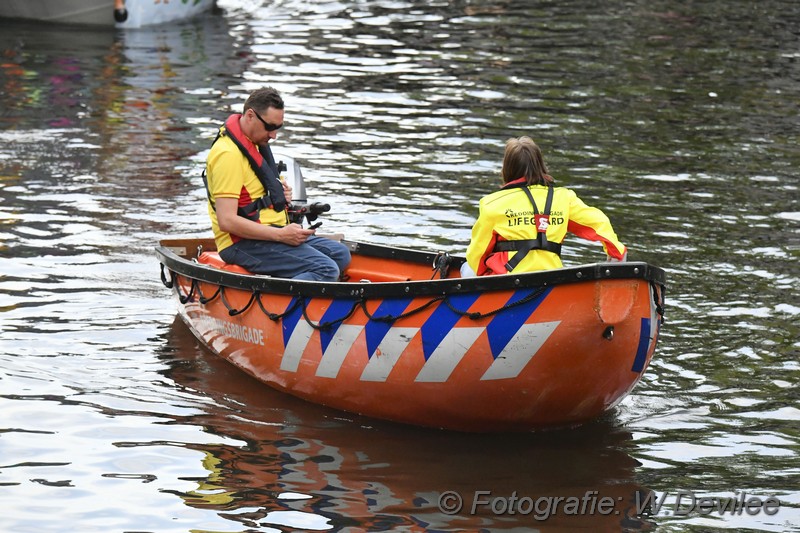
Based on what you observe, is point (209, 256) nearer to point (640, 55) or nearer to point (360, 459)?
point (360, 459)

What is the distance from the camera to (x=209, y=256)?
9.45 m

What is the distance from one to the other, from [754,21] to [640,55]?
4.52 metres

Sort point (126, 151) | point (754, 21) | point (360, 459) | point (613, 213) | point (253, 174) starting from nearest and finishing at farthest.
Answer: point (360, 459) < point (253, 174) < point (613, 213) < point (126, 151) < point (754, 21)

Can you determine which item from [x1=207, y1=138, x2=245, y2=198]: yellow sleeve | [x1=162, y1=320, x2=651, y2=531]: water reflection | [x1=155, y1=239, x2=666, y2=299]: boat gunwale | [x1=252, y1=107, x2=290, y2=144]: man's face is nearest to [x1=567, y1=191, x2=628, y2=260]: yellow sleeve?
[x1=155, y1=239, x2=666, y2=299]: boat gunwale

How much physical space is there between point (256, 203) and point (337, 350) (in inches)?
53.5

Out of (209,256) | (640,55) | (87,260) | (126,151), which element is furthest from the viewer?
(640,55)

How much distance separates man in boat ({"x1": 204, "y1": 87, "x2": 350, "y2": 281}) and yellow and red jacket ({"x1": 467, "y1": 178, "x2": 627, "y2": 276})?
155 cm

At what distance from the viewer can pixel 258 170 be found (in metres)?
8.52

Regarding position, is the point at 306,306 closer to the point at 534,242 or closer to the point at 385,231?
the point at 534,242

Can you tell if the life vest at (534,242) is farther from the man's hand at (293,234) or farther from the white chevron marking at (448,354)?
the man's hand at (293,234)

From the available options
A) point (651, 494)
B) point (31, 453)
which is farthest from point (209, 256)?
point (651, 494)

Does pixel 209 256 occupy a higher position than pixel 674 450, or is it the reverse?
pixel 209 256

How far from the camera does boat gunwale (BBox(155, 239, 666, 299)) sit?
271 inches

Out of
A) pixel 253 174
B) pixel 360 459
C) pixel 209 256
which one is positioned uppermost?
pixel 253 174
